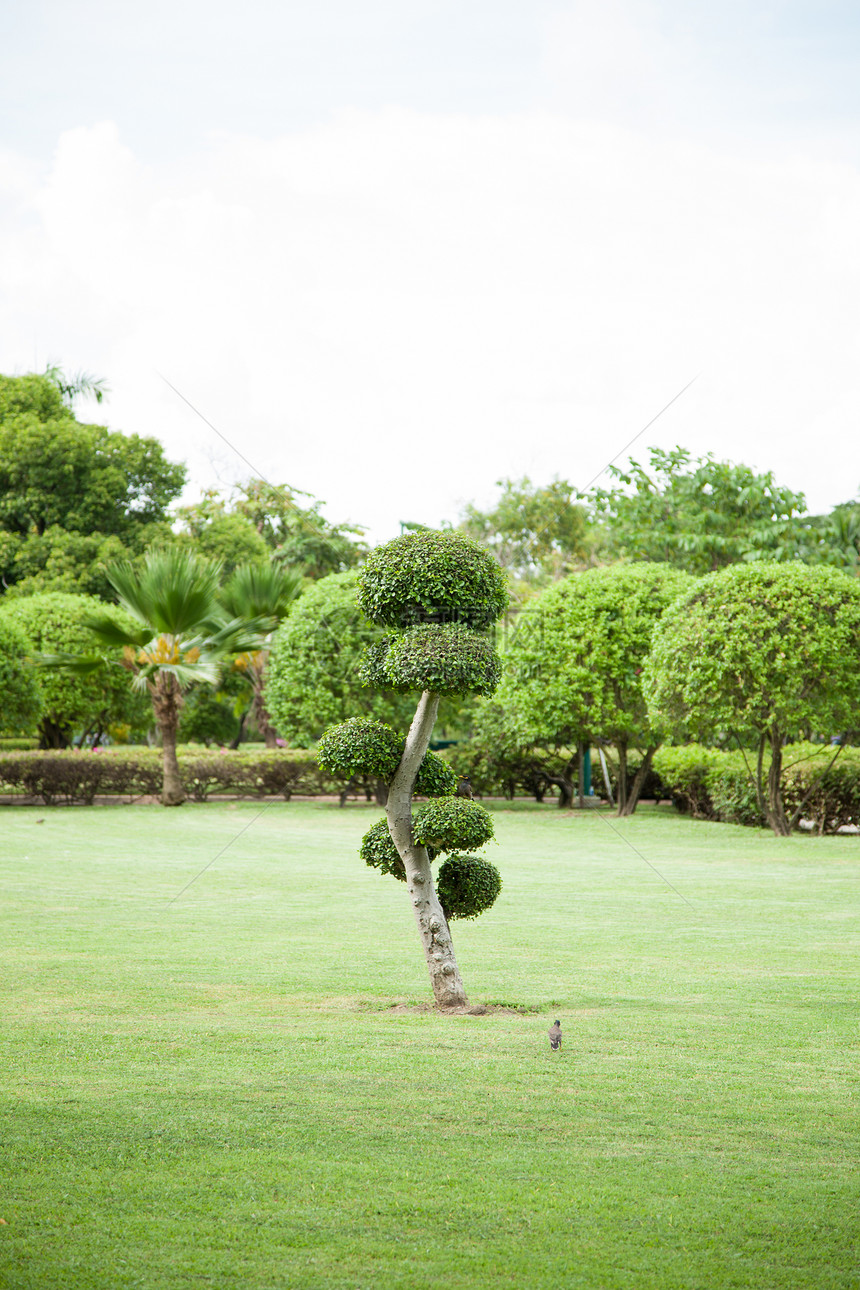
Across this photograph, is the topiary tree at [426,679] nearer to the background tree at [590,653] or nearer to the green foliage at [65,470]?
the background tree at [590,653]

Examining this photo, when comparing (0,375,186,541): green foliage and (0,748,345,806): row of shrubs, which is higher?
(0,375,186,541): green foliage

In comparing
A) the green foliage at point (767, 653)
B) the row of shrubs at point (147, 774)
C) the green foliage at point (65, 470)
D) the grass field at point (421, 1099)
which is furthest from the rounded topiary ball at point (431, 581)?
the green foliage at point (65, 470)

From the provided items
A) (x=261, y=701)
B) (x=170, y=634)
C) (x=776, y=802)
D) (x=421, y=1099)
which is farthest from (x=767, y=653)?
(x=261, y=701)

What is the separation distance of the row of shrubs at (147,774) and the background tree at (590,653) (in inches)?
207

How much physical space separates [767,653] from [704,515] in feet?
27.1

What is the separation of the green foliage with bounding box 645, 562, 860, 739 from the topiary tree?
380 inches

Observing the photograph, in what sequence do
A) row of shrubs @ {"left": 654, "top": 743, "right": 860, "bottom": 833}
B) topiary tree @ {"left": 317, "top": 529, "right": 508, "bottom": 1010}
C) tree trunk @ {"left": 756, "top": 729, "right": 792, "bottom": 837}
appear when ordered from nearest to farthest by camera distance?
topiary tree @ {"left": 317, "top": 529, "right": 508, "bottom": 1010} → tree trunk @ {"left": 756, "top": 729, "right": 792, "bottom": 837} → row of shrubs @ {"left": 654, "top": 743, "right": 860, "bottom": 833}

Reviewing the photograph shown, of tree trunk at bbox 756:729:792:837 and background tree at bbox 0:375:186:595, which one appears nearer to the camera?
tree trunk at bbox 756:729:792:837

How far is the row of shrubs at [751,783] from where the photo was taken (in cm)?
1688

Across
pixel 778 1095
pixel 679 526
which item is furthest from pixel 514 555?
pixel 778 1095

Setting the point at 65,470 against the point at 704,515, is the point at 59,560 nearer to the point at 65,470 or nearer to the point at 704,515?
the point at 65,470

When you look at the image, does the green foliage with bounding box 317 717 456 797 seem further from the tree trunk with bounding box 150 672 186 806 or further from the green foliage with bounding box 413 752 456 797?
the tree trunk with bounding box 150 672 186 806

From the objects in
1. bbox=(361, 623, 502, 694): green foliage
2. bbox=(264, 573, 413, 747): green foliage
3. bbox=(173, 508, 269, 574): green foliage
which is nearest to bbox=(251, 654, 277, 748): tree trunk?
bbox=(173, 508, 269, 574): green foliage

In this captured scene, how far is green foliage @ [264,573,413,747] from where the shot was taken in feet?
70.3
